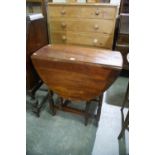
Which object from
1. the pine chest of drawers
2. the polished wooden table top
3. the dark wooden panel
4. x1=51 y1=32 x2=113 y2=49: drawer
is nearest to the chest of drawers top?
the pine chest of drawers

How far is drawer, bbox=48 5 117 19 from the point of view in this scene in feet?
6.36

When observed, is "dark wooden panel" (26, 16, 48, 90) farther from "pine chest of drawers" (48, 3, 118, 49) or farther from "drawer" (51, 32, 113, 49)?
"drawer" (51, 32, 113, 49)

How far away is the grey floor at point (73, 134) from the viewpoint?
1.48 metres

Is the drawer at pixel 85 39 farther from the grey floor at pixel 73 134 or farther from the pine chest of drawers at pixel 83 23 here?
the grey floor at pixel 73 134

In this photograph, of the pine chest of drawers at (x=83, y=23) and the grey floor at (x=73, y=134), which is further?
the pine chest of drawers at (x=83, y=23)

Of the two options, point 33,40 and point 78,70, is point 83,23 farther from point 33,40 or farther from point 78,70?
point 78,70

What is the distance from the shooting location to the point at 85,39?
7.41 feet

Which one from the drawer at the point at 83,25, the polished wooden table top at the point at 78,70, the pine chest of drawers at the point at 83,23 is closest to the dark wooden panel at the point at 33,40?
the polished wooden table top at the point at 78,70

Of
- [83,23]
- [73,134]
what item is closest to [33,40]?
[83,23]
